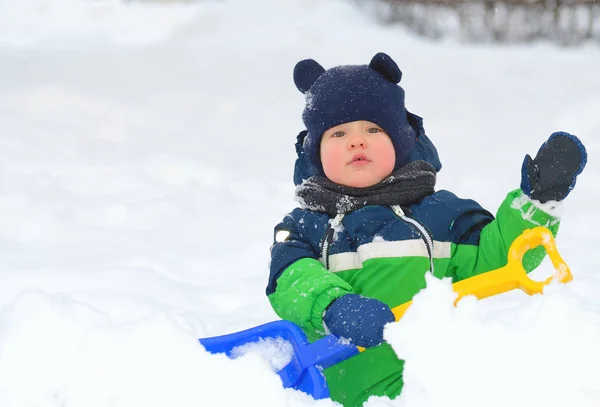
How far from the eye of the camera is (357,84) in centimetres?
195

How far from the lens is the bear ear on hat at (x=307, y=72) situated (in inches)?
80.2

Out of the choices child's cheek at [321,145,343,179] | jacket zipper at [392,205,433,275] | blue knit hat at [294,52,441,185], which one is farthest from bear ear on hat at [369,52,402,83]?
jacket zipper at [392,205,433,275]

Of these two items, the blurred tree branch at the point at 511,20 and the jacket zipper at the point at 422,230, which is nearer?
the jacket zipper at the point at 422,230

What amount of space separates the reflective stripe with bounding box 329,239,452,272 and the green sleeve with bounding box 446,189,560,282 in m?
0.05

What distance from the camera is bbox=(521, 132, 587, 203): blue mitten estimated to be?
1598 millimetres

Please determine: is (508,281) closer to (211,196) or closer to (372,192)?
(372,192)

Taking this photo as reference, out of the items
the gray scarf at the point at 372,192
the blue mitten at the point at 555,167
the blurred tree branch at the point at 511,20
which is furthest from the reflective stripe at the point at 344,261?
the blurred tree branch at the point at 511,20

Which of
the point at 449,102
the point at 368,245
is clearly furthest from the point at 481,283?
the point at 449,102

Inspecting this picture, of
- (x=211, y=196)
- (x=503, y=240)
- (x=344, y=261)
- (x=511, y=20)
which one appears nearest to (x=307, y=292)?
(x=344, y=261)

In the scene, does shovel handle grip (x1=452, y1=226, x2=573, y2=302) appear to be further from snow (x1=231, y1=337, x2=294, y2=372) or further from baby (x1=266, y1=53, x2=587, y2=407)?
snow (x1=231, y1=337, x2=294, y2=372)

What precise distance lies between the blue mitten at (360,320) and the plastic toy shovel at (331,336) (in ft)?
0.10

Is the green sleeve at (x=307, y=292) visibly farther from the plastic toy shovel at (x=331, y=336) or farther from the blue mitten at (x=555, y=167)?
the blue mitten at (x=555, y=167)

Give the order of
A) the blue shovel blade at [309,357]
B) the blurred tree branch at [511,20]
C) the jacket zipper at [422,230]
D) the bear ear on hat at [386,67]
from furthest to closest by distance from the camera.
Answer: the blurred tree branch at [511,20], the bear ear on hat at [386,67], the jacket zipper at [422,230], the blue shovel blade at [309,357]

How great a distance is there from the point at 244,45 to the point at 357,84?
15.5ft
